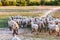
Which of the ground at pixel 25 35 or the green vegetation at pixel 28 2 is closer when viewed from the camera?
the ground at pixel 25 35

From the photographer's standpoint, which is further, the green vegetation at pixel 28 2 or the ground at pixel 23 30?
the green vegetation at pixel 28 2

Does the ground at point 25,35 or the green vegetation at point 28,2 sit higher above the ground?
the green vegetation at point 28,2

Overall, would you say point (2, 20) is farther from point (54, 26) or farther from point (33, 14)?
point (54, 26)

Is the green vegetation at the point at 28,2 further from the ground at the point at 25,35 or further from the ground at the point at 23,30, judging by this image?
the ground at the point at 25,35

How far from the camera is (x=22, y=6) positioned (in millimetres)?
4742

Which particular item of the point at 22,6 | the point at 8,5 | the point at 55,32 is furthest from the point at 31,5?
the point at 55,32

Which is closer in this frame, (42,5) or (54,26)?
(54,26)

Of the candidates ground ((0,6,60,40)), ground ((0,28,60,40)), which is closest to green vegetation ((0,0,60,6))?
ground ((0,6,60,40))

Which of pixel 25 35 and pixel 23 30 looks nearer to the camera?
pixel 25 35

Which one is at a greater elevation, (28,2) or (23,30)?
(28,2)

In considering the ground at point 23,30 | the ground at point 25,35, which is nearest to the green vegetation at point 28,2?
the ground at point 23,30

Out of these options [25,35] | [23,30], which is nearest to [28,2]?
[23,30]

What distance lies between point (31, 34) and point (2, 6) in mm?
1005

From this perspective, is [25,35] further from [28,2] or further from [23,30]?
[28,2]
